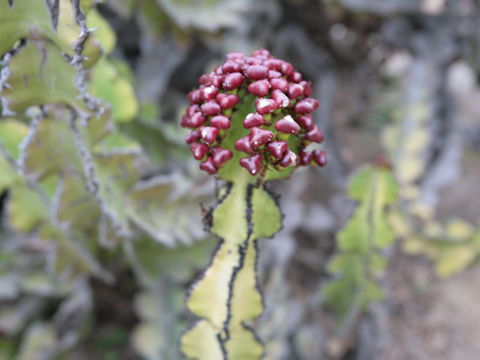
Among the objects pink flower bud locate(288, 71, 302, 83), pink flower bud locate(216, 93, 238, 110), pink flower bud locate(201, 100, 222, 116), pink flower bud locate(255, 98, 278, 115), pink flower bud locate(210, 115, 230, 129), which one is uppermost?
pink flower bud locate(288, 71, 302, 83)

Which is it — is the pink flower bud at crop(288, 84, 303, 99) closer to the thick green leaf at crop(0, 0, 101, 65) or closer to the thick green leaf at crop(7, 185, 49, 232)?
the thick green leaf at crop(0, 0, 101, 65)

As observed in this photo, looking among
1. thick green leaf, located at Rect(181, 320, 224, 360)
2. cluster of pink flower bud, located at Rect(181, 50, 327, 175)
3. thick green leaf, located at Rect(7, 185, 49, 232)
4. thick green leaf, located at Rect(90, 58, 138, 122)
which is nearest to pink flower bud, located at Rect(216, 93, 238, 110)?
cluster of pink flower bud, located at Rect(181, 50, 327, 175)

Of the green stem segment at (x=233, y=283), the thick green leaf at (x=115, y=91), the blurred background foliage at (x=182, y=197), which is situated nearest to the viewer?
the green stem segment at (x=233, y=283)

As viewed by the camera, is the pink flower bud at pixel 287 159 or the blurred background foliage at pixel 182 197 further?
the blurred background foliage at pixel 182 197

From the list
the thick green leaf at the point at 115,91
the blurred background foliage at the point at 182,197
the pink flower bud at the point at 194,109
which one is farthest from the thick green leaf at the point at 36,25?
the thick green leaf at the point at 115,91

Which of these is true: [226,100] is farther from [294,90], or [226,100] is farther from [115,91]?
[115,91]

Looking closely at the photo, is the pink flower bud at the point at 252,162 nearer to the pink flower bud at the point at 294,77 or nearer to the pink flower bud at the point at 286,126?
the pink flower bud at the point at 286,126
